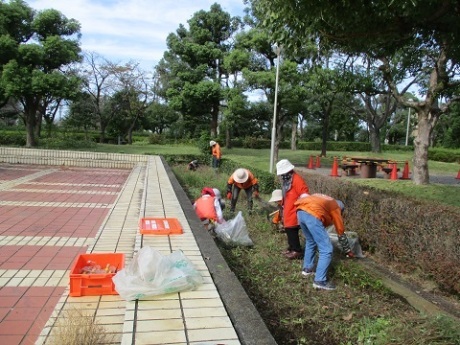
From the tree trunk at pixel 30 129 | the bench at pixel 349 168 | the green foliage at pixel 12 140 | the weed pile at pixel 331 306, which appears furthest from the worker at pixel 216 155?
A: the green foliage at pixel 12 140

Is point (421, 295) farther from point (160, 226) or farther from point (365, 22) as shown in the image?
point (365, 22)

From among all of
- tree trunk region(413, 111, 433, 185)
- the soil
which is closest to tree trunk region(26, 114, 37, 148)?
tree trunk region(413, 111, 433, 185)

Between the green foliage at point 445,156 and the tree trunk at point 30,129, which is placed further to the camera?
the green foliage at point 445,156

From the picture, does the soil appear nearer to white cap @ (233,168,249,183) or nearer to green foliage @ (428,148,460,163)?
white cap @ (233,168,249,183)

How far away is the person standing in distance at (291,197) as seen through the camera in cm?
507

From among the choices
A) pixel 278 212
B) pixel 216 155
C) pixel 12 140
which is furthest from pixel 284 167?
pixel 12 140

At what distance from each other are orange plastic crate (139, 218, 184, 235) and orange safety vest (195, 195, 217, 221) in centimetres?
83

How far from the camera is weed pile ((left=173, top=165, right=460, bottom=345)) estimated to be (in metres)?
2.96

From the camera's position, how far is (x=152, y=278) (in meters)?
2.87

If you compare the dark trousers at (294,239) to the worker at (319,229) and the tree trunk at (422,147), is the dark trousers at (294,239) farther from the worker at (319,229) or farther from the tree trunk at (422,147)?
the tree trunk at (422,147)

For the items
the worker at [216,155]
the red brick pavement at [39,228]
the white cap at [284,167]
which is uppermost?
the white cap at [284,167]

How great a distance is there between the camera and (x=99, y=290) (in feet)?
10.0

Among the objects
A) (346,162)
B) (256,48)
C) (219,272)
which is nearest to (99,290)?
(219,272)

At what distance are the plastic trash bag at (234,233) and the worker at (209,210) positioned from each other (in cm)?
27
